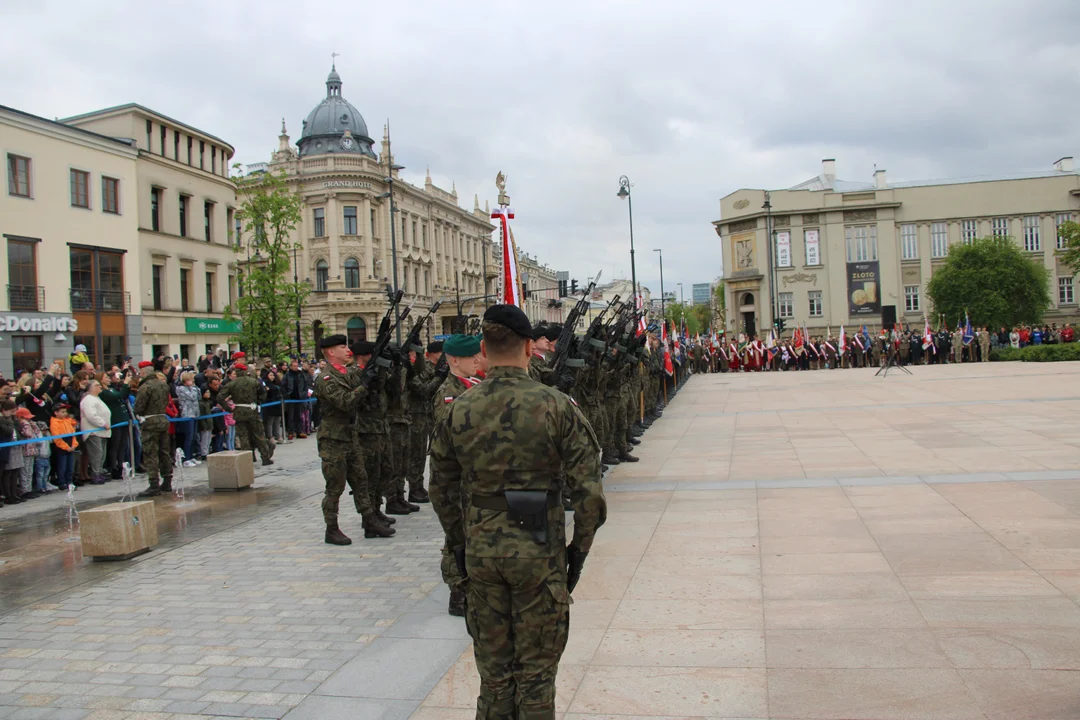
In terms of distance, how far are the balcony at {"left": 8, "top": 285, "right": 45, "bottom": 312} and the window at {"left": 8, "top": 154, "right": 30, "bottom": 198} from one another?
3.21 metres

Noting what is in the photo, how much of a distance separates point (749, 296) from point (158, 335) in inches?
2079

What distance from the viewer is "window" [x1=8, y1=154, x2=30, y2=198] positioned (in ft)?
92.2

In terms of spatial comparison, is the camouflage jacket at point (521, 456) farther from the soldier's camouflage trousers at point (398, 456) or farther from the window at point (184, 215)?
the window at point (184, 215)

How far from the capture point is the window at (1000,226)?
221ft

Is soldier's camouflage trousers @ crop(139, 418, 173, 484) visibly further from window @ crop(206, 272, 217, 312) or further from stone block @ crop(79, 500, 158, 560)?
window @ crop(206, 272, 217, 312)

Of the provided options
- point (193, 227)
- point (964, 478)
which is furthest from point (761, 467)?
point (193, 227)

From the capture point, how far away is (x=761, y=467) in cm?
1120

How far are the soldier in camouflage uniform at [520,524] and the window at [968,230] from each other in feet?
242

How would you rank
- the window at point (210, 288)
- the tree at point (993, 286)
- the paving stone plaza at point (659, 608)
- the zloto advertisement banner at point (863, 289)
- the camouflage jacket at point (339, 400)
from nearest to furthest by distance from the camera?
the paving stone plaza at point (659, 608) < the camouflage jacket at point (339, 400) < the window at point (210, 288) < the tree at point (993, 286) < the zloto advertisement banner at point (863, 289)

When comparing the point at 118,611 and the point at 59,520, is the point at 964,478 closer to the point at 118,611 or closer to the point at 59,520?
the point at 118,611

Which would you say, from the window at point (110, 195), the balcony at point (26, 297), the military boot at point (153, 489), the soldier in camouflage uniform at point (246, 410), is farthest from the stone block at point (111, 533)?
the window at point (110, 195)

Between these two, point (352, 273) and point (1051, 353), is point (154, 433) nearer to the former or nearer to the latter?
point (1051, 353)

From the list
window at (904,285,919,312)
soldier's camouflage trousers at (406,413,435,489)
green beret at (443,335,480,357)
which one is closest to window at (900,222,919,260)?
window at (904,285,919,312)

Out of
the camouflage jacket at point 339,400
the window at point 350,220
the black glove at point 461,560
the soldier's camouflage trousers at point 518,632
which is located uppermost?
the window at point 350,220
